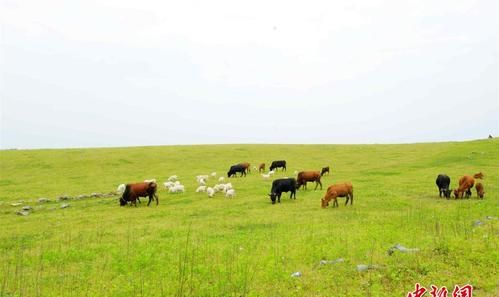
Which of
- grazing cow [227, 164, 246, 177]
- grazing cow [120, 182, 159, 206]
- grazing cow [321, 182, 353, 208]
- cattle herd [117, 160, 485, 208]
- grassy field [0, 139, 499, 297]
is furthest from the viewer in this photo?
grazing cow [227, 164, 246, 177]

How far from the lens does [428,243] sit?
11656 millimetres

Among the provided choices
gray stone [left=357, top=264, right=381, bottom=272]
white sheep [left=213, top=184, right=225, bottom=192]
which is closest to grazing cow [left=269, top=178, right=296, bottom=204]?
white sheep [left=213, top=184, right=225, bottom=192]

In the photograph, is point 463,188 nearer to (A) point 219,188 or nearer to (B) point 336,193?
(B) point 336,193

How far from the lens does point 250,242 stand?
13250mm

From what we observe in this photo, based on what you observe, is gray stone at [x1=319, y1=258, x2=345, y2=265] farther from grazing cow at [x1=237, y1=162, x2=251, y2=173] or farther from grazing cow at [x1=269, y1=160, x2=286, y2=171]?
grazing cow at [x1=269, y1=160, x2=286, y2=171]

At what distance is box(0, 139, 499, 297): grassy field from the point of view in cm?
929

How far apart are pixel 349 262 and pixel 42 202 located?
22.2 meters

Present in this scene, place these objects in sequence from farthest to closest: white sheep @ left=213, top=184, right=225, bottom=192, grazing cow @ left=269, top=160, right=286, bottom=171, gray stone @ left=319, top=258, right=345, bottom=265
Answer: grazing cow @ left=269, top=160, right=286, bottom=171 → white sheep @ left=213, top=184, right=225, bottom=192 → gray stone @ left=319, top=258, right=345, bottom=265

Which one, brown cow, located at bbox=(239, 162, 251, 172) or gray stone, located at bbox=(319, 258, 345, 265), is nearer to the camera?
gray stone, located at bbox=(319, 258, 345, 265)

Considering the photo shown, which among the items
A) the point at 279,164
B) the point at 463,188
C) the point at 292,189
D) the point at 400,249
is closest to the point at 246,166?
the point at 279,164

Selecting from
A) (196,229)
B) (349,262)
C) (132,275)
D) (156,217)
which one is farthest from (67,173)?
(349,262)

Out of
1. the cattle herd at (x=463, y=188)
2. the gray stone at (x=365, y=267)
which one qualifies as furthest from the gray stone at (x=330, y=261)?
the cattle herd at (x=463, y=188)

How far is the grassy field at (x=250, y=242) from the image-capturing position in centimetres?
929

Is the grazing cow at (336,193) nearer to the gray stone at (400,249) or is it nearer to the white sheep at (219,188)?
the white sheep at (219,188)
